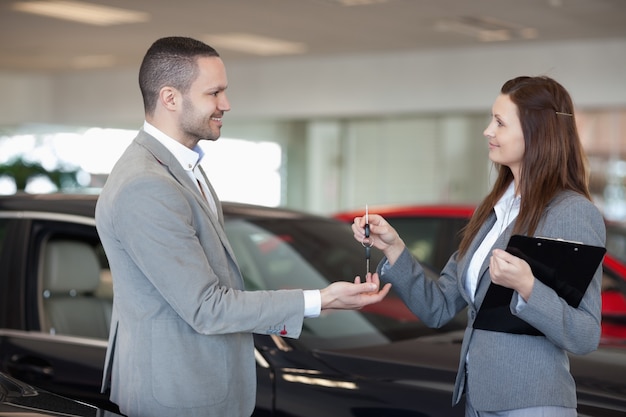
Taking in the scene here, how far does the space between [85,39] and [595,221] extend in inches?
466

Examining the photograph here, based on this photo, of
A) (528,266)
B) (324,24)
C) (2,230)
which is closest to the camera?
(528,266)

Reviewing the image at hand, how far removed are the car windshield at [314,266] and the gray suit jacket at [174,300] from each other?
3.62 feet

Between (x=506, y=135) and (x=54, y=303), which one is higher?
(x=506, y=135)

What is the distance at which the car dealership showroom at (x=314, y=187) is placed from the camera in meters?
2.60

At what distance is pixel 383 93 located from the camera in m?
14.9

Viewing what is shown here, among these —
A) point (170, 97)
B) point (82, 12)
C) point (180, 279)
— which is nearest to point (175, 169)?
point (170, 97)

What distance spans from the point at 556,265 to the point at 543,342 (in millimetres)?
237

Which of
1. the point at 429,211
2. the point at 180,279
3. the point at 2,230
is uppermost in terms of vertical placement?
the point at 180,279

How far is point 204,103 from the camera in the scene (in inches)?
104

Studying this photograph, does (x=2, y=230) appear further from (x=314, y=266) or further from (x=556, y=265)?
(x=556, y=265)

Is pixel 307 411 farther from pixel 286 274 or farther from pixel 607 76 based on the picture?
pixel 607 76

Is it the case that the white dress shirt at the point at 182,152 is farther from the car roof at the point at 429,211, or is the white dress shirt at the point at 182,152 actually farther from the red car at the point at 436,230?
the car roof at the point at 429,211

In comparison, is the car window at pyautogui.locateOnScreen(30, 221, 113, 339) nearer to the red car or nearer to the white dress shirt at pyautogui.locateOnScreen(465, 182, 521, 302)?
the white dress shirt at pyautogui.locateOnScreen(465, 182, 521, 302)

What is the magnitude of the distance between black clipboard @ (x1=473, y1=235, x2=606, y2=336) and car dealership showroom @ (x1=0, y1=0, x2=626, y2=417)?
0.05 ft
